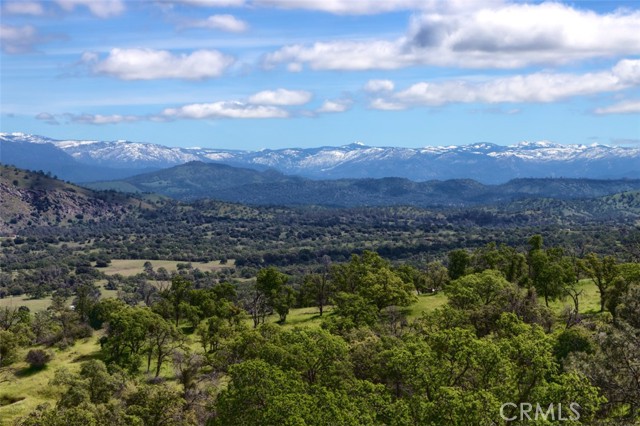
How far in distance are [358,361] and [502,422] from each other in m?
23.2

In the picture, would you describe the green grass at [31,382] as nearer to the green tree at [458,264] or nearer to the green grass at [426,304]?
the green grass at [426,304]

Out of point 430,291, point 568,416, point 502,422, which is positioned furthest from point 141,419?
point 430,291

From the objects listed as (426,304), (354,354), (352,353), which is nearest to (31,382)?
(352,353)

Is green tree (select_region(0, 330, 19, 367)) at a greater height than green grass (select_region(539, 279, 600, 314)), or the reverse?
green grass (select_region(539, 279, 600, 314))

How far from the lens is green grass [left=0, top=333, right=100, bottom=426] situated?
7358 cm

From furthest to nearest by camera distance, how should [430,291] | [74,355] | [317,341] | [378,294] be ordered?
[430,291] < [378,294] < [74,355] < [317,341]

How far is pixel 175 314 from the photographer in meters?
116

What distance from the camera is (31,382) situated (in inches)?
3342

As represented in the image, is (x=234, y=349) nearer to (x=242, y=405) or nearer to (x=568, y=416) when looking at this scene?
(x=242, y=405)

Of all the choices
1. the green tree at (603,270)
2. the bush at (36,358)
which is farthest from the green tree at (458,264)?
the bush at (36,358)

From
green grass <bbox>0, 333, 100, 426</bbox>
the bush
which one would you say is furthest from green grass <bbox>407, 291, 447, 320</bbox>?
the bush

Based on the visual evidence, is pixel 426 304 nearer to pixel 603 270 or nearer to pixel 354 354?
pixel 603 270

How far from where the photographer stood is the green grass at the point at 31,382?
7358 centimetres

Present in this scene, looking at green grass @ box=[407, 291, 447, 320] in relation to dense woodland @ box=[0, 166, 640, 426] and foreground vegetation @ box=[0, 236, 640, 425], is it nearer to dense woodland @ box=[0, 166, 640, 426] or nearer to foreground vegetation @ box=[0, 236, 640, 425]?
dense woodland @ box=[0, 166, 640, 426]
